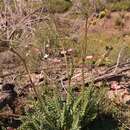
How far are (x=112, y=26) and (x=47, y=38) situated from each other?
1.47 meters

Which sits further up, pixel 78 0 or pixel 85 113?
pixel 78 0

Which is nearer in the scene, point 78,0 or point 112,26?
point 78,0

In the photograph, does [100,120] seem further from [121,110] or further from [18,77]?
[18,77]

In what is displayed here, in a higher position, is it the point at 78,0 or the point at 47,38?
the point at 78,0

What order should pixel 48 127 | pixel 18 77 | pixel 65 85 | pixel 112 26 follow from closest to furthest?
pixel 48 127, pixel 65 85, pixel 18 77, pixel 112 26

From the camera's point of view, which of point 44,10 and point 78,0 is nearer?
point 44,10

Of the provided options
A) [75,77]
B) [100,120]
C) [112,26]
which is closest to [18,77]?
[75,77]

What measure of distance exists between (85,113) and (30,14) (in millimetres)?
1310

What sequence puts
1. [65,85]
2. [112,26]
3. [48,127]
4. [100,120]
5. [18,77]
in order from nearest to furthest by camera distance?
[48,127] → [100,120] → [65,85] → [18,77] → [112,26]

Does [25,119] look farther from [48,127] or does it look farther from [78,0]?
[78,0]

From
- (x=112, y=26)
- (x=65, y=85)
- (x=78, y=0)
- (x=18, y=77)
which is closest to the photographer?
(x=65, y=85)

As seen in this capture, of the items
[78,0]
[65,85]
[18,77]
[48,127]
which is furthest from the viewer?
[78,0]

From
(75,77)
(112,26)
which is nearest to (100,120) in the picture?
(75,77)

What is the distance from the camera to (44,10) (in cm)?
575
